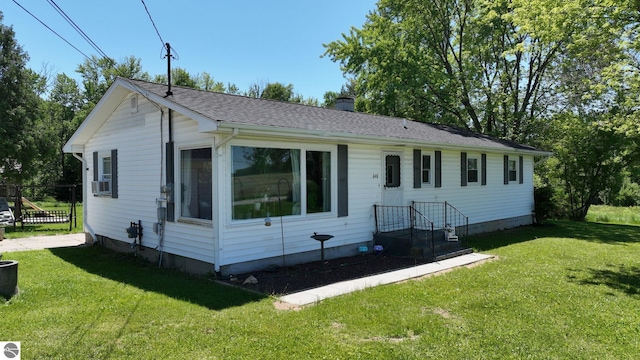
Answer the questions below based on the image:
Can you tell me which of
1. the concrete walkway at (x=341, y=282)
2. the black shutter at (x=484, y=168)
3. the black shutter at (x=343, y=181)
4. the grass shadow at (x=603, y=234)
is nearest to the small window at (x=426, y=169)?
the concrete walkway at (x=341, y=282)

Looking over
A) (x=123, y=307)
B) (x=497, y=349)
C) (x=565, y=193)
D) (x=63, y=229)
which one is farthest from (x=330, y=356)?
(x=565, y=193)

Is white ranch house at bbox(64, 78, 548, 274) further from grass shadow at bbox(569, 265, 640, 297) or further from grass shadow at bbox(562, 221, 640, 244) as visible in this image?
grass shadow at bbox(562, 221, 640, 244)

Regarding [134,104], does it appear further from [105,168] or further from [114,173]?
[105,168]

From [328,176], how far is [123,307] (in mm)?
4581

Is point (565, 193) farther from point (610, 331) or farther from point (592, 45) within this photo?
point (610, 331)

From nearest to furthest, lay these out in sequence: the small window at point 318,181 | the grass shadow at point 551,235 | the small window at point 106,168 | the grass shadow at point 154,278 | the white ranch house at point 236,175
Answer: the grass shadow at point 154,278, the white ranch house at point 236,175, the small window at point 318,181, the small window at point 106,168, the grass shadow at point 551,235

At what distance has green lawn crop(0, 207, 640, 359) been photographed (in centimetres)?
406

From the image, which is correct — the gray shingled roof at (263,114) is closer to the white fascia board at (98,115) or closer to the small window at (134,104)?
the small window at (134,104)

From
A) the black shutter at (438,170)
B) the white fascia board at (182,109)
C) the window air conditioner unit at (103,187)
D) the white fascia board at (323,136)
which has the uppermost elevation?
the white fascia board at (182,109)

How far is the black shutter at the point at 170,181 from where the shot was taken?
25.9 feet

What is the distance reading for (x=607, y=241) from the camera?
12188mm

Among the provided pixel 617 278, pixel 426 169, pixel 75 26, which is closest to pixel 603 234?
pixel 426 169

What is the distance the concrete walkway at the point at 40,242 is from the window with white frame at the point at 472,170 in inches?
448

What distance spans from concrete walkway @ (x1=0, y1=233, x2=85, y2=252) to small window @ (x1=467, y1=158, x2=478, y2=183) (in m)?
11.4
